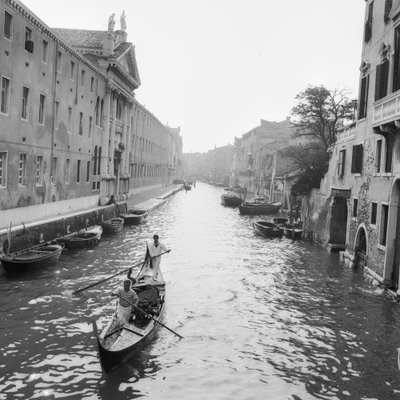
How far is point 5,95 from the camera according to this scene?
21.5m

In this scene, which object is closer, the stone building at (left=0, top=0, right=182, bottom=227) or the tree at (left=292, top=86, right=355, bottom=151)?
the stone building at (left=0, top=0, right=182, bottom=227)

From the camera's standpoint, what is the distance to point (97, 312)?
1406cm

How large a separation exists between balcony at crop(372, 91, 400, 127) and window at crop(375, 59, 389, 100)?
95 centimetres

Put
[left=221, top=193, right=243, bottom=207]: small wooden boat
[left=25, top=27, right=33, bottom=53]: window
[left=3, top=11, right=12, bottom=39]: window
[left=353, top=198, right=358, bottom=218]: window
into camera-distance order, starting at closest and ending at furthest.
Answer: [left=3, top=11, right=12, bottom=39]: window → [left=353, top=198, right=358, bottom=218]: window → [left=25, top=27, right=33, bottom=53]: window → [left=221, top=193, right=243, bottom=207]: small wooden boat

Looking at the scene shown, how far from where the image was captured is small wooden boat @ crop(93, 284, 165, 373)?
9.83 metres

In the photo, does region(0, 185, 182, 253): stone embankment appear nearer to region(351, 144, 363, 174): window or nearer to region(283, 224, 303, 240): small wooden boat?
region(283, 224, 303, 240): small wooden boat

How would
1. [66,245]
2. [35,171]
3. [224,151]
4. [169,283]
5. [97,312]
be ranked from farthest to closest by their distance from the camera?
[224,151], [35,171], [66,245], [169,283], [97,312]

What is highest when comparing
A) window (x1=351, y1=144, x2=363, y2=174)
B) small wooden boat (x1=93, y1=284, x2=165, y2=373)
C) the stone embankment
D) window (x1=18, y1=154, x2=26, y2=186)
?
window (x1=351, y1=144, x2=363, y2=174)

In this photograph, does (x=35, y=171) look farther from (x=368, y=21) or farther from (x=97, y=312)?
(x=368, y=21)

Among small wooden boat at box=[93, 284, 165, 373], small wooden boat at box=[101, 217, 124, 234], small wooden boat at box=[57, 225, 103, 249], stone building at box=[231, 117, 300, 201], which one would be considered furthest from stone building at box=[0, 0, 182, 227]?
stone building at box=[231, 117, 300, 201]

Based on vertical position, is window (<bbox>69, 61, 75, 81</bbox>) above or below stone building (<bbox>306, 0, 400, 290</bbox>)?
above

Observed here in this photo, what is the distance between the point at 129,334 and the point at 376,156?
13.1 metres

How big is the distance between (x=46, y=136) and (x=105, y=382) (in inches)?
766

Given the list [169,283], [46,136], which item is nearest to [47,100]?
[46,136]
